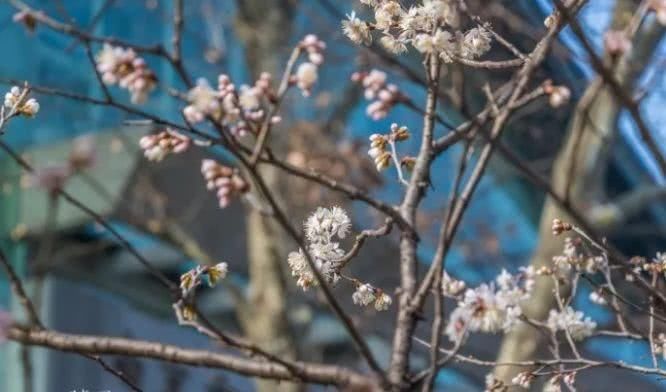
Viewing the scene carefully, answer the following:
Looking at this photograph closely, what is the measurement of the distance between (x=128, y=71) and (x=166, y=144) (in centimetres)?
20

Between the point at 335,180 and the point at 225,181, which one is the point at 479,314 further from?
the point at 225,181

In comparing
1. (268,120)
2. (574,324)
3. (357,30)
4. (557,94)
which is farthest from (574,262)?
(268,120)

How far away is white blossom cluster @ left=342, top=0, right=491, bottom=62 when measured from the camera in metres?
2.21

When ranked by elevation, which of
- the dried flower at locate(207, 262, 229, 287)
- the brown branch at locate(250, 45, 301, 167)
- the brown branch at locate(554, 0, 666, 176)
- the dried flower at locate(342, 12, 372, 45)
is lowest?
the brown branch at locate(554, 0, 666, 176)

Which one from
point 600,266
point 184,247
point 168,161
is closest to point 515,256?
point 168,161

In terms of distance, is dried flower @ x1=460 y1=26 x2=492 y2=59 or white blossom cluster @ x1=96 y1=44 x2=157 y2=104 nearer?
white blossom cluster @ x1=96 y1=44 x2=157 y2=104

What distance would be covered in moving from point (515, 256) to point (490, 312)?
10531 mm

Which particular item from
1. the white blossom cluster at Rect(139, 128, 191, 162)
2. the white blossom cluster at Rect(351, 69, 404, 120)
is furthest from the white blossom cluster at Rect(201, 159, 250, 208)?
the white blossom cluster at Rect(351, 69, 404, 120)

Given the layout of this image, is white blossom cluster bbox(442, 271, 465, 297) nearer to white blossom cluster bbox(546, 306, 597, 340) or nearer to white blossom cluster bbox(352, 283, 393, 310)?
white blossom cluster bbox(546, 306, 597, 340)

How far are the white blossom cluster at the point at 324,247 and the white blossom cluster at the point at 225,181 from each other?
576 millimetres

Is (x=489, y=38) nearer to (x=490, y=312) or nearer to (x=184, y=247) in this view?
(x=490, y=312)

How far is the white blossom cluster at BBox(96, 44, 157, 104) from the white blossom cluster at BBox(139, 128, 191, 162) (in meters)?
0.16

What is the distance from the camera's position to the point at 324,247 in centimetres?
245

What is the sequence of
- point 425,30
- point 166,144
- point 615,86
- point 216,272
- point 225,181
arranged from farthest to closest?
point 425,30 → point 216,272 → point 166,144 → point 225,181 → point 615,86
